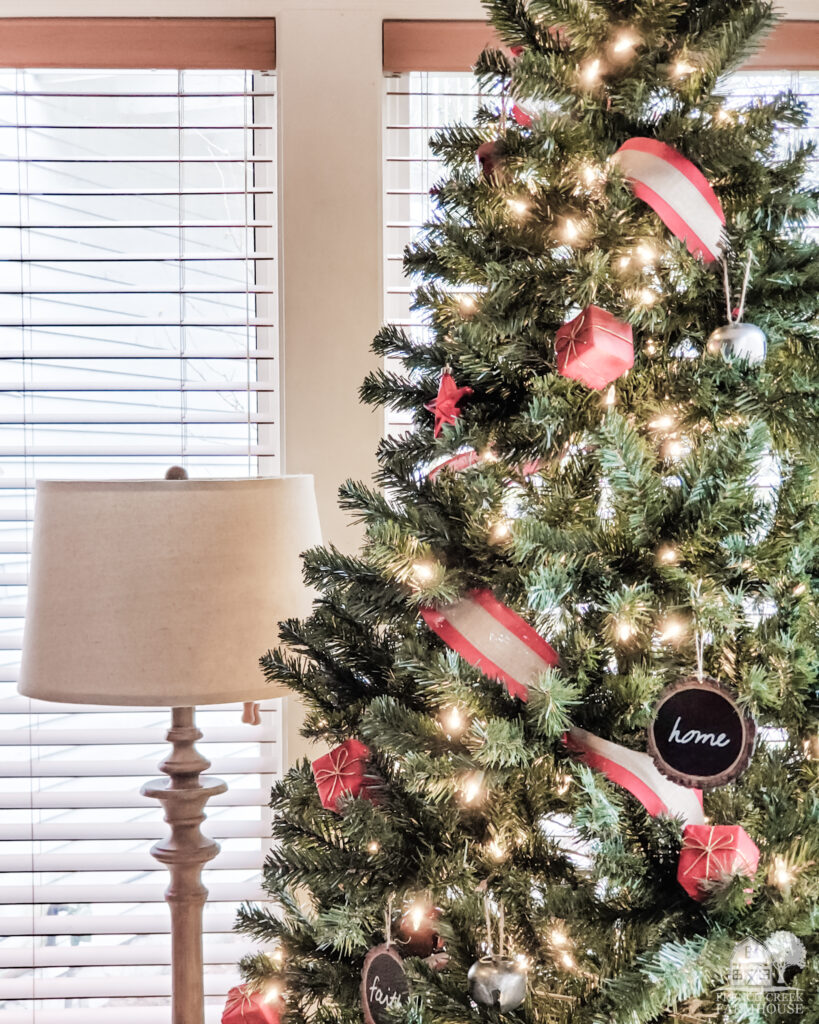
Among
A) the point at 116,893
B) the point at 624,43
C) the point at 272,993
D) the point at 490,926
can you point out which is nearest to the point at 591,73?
the point at 624,43

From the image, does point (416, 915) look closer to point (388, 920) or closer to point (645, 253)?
point (388, 920)

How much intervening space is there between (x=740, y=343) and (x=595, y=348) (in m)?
0.12

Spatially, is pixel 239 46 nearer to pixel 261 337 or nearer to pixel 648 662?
pixel 261 337

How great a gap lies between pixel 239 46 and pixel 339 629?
1.12m

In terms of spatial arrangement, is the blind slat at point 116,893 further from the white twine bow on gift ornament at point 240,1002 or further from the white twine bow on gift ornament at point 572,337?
the white twine bow on gift ornament at point 572,337

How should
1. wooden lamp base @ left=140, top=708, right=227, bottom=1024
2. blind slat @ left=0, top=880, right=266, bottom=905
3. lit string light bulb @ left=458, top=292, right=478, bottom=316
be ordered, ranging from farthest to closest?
blind slat @ left=0, top=880, right=266, bottom=905 → wooden lamp base @ left=140, top=708, right=227, bottom=1024 → lit string light bulb @ left=458, top=292, right=478, bottom=316

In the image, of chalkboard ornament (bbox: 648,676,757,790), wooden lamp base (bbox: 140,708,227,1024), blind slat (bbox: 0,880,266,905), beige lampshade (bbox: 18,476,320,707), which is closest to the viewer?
chalkboard ornament (bbox: 648,676,757,790)

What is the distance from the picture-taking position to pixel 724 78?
87 cm

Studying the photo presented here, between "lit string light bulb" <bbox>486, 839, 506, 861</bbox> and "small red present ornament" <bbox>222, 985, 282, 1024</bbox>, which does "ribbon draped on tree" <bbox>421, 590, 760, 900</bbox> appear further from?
"small red present ornament" <bbox>222, 985, 282, 1024</bbox>

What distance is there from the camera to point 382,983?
A: 0.82 m

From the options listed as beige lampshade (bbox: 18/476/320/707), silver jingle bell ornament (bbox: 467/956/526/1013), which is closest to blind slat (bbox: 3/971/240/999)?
beige lampshade (bbox: 18/476/320/707)

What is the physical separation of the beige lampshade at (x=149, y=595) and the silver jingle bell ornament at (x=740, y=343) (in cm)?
58

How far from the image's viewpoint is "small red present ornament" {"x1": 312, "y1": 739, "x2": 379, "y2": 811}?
2.90 ft

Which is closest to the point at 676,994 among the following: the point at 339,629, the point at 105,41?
the point at 339,629
